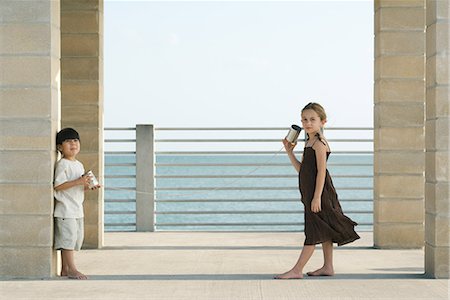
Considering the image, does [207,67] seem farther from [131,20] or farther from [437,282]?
[437,282]

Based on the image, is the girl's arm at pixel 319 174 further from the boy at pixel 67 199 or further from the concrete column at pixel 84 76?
the concrete column at pixel 84 76

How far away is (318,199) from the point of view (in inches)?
321

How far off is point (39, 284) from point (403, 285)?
2626 mm

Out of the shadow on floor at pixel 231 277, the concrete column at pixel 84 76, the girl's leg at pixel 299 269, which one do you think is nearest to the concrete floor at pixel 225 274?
the shadow on floor at pixel 231 277

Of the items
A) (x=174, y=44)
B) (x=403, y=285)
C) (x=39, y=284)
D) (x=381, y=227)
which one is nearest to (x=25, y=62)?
(x=39, y=284)

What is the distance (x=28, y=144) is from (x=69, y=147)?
325mm

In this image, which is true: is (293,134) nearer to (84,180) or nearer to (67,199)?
(84,180)

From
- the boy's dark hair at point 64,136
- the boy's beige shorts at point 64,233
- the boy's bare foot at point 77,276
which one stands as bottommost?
the boy's bare foot at point 77,276

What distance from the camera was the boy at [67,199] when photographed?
26.6 ft

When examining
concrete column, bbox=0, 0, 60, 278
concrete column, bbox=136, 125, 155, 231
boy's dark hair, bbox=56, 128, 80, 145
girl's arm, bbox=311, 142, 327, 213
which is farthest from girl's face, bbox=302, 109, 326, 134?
concrete column, bbox=136, 125, 155, 231

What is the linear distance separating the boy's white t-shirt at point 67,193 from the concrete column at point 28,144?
9 cm

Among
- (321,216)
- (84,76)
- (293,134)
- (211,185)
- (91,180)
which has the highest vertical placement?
(84,76)

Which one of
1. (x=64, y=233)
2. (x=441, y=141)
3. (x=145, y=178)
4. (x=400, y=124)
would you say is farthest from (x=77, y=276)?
(x=145, y=178)

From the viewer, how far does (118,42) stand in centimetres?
4647
